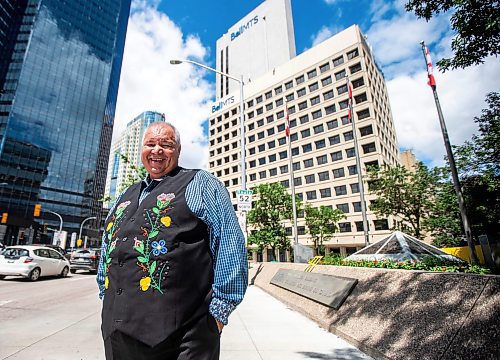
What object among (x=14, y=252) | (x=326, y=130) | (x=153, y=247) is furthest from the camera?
(x=326, y=130)

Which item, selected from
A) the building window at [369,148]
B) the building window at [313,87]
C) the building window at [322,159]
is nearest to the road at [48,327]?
the building window at [369,148]

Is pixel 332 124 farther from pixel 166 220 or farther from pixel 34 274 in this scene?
pixel 166 220

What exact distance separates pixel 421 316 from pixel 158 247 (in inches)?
159

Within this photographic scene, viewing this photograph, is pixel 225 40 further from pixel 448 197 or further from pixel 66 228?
pixel 448 197

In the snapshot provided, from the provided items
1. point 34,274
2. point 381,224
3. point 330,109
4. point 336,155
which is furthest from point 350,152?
point 34,274

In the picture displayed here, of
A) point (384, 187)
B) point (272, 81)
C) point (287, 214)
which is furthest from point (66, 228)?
point (384, 187)

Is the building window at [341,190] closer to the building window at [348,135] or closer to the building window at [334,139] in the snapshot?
the building window at [334,139]

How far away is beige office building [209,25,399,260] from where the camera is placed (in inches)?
1622

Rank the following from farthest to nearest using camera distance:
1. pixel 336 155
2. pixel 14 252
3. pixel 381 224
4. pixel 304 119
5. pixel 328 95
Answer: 1. pixel 304 119
2. pixel 328 95
3. pixel 336 155
4. pixel 381 224
5. pixel 14 252

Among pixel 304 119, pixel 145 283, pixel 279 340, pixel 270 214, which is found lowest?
pixel 279 340

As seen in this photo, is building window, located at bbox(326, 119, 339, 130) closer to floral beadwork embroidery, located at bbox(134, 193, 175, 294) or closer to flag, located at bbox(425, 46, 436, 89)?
flag, located at bbox(425, 46, 436, 89)

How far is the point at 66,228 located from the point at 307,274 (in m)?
94.8

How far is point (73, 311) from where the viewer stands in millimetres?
6586

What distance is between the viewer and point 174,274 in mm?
1439
